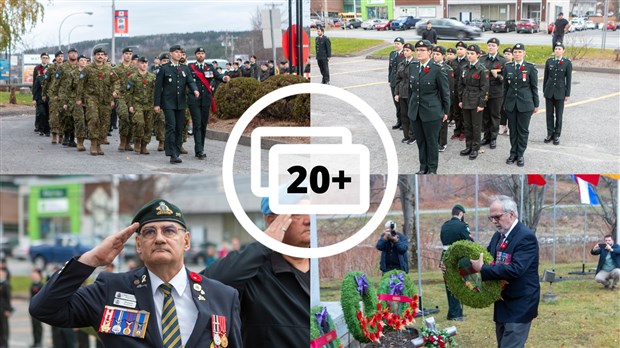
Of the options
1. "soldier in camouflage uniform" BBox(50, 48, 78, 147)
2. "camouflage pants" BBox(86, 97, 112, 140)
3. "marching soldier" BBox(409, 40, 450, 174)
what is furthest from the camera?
"soldier in camouflage uniform" BBox(50, 48, 78, 147)

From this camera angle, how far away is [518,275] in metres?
4.32

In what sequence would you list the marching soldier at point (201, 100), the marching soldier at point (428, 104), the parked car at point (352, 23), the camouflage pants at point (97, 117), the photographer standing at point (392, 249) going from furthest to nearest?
1. the camouflage pants at point (97, 117)
2. the marching soldier at point (201, 100)
3. the parked car at point (352, 23)
4. the marching soldier at point (428, 104)
5. the photographer standing at point (392, 249)

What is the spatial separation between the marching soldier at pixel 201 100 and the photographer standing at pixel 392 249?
16.1 feet

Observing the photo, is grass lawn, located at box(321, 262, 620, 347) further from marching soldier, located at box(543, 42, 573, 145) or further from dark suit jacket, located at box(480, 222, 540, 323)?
marching soldier, located at box(543, 42, 573, 145)

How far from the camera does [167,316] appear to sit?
2707mm

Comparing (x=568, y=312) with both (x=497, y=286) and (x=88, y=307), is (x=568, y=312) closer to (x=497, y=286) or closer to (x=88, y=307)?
(x=497, y=286)

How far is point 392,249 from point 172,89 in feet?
15.5

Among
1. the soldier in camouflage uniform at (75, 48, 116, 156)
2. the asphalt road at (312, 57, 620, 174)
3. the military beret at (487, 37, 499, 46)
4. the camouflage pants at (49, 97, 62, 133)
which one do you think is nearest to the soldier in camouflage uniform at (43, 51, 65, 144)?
the camouflage pants at (49, 97, 62, 133)

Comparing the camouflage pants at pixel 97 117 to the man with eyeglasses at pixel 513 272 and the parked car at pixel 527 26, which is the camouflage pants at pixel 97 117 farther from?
the man with eyeglasses at pixel 513 272

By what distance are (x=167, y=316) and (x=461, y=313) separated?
2502mm

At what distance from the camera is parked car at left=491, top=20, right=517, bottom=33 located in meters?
8.22

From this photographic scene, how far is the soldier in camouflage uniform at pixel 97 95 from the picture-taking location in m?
9.83

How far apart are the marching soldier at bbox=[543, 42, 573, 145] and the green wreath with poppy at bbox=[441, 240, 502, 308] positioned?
4.65m

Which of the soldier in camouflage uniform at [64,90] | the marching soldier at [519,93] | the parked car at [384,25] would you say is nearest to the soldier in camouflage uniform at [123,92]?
the soldier in camouflage uniform at [64,90]
